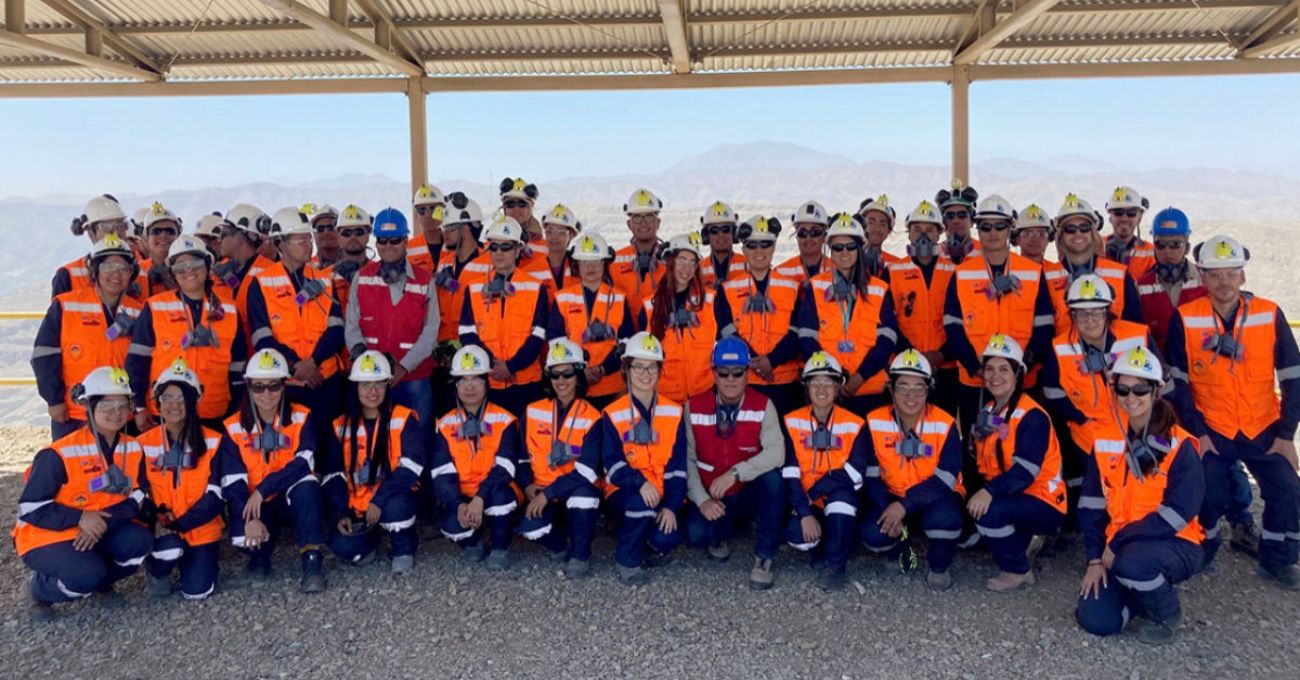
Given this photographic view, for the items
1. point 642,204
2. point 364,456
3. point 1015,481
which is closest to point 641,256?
point 642,204

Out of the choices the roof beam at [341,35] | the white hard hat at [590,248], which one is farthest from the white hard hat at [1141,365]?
the roof beam at [341,35]

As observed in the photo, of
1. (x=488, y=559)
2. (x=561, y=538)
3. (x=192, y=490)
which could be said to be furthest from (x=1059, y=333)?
(x=192, y=490)

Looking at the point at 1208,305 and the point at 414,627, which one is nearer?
the point at 414,627

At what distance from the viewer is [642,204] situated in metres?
6.51

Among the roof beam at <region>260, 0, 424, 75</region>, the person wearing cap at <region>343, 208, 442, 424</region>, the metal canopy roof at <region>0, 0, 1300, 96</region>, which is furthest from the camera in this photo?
the metal canopy roof at <region>0, 0, 1300, 96</region>

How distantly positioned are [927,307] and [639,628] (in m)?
3.10

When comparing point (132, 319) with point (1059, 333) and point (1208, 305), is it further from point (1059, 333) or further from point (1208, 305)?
point (1208, 305)

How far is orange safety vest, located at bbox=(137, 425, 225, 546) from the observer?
5.13 meters

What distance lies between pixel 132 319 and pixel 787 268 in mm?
4439

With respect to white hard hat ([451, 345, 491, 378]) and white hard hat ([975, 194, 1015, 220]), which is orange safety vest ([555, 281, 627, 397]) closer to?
white hard hat ([451, 345, 491, 378])

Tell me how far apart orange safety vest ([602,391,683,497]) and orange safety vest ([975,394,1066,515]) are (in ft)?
6.31

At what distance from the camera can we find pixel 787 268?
6078mm

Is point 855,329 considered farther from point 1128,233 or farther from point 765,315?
point 1128,233

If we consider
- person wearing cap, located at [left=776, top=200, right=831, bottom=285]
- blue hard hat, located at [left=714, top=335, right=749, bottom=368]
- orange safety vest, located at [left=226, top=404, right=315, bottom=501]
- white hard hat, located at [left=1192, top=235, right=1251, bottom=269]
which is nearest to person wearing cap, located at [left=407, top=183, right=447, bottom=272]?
orange safety vest, located at [left=226, top=404, right=315, bottom=501]
